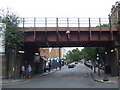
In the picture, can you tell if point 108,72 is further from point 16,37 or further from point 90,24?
point 16,37

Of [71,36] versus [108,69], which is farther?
[108,69]

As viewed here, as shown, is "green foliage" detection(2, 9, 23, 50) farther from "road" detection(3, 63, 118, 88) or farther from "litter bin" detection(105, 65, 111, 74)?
"litter bin" detection(105, 65, 111, 74)

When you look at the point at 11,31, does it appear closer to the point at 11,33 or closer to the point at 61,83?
the point at 11,33

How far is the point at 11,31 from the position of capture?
25.1m

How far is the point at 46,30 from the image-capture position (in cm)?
2695

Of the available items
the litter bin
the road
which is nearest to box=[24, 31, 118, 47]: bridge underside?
the road

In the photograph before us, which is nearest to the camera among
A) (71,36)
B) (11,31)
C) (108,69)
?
(11,31)

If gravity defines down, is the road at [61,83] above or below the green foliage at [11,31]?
below

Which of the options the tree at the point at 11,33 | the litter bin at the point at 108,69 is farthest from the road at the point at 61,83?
the litter bin at the point at 108,69

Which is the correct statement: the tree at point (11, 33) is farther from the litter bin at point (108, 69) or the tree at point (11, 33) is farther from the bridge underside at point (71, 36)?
the litter bin at point (108, 69)

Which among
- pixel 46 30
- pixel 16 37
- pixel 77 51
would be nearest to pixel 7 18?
pixel 16 37

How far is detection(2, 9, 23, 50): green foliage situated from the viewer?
2478cm

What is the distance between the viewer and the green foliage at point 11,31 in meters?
24.8

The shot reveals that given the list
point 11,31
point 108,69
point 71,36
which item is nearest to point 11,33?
point 11,31
